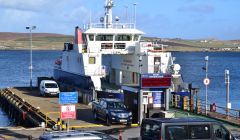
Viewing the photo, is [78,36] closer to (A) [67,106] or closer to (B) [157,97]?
(B) [157,97]

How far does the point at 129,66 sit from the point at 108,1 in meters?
6.68

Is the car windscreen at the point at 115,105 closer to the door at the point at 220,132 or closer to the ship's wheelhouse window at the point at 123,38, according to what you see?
the door at the point at 220,132

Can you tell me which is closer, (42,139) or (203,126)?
(42,139)

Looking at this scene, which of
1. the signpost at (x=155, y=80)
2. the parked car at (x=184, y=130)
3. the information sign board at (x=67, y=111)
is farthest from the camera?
the signpost at (x=155, y=80)

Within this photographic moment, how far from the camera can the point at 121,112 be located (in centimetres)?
2855

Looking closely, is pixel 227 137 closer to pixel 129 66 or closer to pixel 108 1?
pixel 129 66

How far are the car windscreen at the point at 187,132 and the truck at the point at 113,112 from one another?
10.6 m

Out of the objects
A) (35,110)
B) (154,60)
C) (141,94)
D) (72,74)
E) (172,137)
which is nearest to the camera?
(172,137)

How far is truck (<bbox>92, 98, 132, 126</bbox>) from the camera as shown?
28297 mm

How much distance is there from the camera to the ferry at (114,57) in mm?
39312

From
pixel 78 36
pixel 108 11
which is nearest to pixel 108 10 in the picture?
pixel 108 11

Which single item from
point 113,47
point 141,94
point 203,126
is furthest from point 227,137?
point 113,47

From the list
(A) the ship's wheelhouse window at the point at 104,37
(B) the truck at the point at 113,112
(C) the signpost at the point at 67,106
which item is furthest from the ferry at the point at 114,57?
(C) the signpost at the point at 67,106

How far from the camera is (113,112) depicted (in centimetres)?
2845
